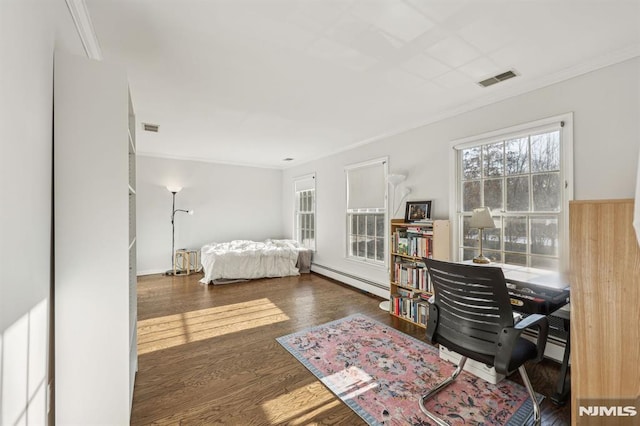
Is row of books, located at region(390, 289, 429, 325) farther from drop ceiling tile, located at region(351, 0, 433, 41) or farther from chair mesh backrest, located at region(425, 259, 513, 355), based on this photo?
drop ceiling tile, located at region(351, 0, 433, 41)

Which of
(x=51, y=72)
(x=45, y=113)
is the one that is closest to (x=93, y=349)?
(x=45, y=113)

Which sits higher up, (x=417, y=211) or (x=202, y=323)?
(x=417, y=211)

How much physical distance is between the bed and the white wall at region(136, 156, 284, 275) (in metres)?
0.78

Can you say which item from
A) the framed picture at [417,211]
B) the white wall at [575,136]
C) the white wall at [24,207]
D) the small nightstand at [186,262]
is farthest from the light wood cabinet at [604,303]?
the small nightstand at [186,262]

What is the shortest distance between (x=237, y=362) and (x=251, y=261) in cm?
296

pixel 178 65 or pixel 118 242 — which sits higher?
pixel 178 65

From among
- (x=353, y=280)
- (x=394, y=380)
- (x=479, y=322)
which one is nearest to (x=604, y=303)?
(x=479, y=322)

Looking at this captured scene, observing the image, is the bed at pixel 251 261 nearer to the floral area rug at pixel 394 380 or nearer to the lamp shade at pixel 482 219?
the floral area rug at pixel 394 380

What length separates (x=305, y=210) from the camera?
6281mm

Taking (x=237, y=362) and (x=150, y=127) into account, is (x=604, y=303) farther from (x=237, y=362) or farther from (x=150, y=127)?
(x=150, y=127)

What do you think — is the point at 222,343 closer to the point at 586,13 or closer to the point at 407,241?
the point at 407,241

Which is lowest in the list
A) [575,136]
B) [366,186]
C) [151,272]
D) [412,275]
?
[151,272]

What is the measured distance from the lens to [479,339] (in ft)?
5.57

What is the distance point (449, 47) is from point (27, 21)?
2.29 metres
